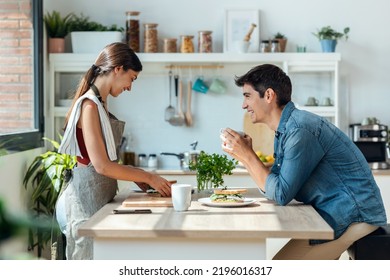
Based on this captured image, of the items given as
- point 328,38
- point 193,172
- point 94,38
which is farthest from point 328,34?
point 94,38

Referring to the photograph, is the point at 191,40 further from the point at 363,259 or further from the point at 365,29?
the point at 363,259

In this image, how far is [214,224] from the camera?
2408 mm

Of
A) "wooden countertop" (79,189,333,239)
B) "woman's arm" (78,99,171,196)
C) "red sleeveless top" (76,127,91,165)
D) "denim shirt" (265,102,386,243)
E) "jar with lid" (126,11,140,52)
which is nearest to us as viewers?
"wooden countertop" (79,189,333,239)

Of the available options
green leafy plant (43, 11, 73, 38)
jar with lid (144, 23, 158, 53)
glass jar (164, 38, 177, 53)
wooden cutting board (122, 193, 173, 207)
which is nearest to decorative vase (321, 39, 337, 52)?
glass jar (164, 38, 177, 53)

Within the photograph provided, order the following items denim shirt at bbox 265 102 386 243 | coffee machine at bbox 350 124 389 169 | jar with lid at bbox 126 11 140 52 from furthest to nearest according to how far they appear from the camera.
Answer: jar with lid at bbox 126 11 140 52 < coffee machine at bbox 350 124 389 169 < denim shirt at bbox 265 102 386 243

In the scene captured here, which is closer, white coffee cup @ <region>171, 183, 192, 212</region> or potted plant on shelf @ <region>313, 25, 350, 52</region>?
white coffee cup @ <region>171, 183, 192, 212</region>

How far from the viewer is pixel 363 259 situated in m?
2.97

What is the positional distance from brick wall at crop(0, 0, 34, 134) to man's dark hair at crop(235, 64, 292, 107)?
220 cm

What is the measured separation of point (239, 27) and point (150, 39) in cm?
66

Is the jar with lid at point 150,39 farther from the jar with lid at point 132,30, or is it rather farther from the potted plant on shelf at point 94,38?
the potted plant on shelf at point 94,38

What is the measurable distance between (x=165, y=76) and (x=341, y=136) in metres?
2.84

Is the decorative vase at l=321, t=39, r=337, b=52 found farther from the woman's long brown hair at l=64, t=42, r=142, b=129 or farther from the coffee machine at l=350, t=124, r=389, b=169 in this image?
the woman's long brown hair at l=64, t=42, r=142, b=129

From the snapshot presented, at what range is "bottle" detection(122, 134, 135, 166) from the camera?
18.1ft

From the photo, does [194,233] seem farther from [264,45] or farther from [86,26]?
[86,26]
